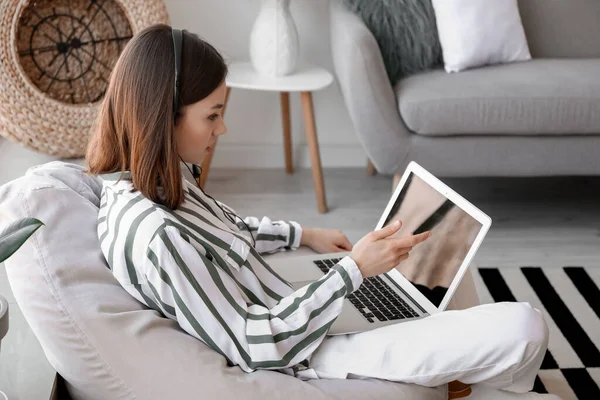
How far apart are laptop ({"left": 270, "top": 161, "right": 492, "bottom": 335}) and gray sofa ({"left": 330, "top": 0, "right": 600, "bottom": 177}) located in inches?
34.6

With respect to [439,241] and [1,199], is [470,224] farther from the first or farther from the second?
[1,199]

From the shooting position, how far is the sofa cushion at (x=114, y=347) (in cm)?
120

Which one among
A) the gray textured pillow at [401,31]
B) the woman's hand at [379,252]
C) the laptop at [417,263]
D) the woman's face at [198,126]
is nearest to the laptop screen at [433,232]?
the laptop at [417,263]

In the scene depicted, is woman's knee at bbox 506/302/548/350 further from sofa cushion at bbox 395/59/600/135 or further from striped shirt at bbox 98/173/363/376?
sofa cushion at bbox 395/59/600/135

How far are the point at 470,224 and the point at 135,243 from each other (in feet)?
2.05

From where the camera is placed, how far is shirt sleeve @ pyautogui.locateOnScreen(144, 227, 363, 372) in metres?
1.16

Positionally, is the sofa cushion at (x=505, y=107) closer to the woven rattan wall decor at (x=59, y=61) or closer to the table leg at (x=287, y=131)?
the table leg at (x=287, y=131)

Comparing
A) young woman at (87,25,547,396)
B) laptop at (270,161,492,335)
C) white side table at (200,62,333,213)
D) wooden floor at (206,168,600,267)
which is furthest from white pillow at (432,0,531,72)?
young woman at (87,25,547,396)

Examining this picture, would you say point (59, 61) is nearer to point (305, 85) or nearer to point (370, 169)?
point (305, 85)

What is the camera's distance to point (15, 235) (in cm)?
99

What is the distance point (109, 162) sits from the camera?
1.29 meters

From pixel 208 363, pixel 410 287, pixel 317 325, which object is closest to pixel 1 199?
pixel 208 363

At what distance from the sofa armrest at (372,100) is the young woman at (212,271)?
1.24 meters

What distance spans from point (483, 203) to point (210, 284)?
1.90m
